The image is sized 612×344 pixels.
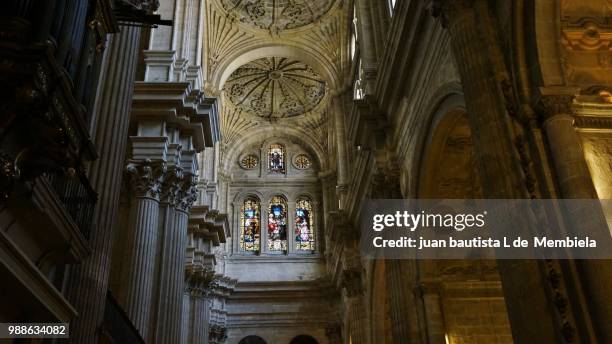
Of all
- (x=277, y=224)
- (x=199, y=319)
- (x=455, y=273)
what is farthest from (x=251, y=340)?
(x=455, y=273)

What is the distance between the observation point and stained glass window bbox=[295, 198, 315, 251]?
29941 mm

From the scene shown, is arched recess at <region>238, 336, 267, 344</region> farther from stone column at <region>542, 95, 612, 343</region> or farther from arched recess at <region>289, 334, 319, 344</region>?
stone column at <region>542, 95, 612, 343</region>

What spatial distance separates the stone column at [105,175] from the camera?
7008mm

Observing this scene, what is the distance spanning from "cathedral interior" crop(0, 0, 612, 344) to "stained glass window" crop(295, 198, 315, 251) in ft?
2.02

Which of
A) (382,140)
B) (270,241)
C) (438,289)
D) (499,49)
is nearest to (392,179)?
(382,140)

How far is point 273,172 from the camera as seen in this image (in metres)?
32.1

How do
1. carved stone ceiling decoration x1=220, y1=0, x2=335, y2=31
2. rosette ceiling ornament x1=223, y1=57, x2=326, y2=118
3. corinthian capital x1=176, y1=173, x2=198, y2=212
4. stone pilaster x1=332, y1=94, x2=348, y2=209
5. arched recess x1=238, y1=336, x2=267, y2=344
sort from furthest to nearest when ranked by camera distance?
rosette ceiling ornament x1=223, y1=57, x2=326, y2=118, arched recess x1=238, y1=336, x2=267, y2=344, carved stone ceiling decoration x1=220, y1=0, x2=335, y2=31, stone pilaster x1=332, y1=94, x2=348, y2=209, corinthian capital x1=176, y1=173, x2=198, y2=212

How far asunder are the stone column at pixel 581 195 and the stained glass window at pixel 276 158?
2495 cm

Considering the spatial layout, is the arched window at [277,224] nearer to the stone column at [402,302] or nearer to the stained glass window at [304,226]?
the stained glass window at [304,226]

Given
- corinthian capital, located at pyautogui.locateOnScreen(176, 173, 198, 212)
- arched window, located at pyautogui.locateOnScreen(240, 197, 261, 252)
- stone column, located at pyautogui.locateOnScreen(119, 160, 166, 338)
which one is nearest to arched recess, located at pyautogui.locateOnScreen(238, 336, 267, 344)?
arched window, located at pyautogui.locateOnScreen(240, 197, 261, 252)

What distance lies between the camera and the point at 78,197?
698cm

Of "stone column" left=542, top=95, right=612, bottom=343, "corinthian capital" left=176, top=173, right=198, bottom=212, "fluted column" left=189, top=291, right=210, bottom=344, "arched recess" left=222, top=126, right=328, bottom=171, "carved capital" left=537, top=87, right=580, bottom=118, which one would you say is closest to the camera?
"stone column" left=542, top=95, right=612, bottom=343

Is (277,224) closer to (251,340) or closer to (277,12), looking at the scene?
(251,340)

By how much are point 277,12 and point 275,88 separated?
581 centimetres
